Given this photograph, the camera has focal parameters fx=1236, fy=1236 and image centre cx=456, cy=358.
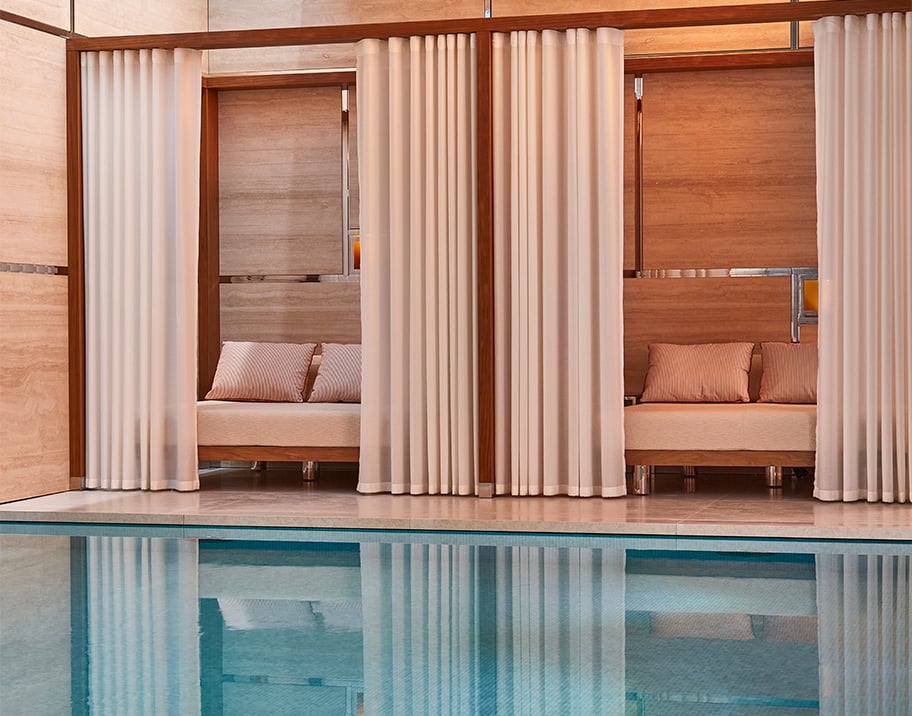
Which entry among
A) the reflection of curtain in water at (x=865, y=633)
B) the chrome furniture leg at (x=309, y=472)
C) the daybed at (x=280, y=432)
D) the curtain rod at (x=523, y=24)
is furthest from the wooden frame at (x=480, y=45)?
the reflection of curtain in water at (x=865, y=633)

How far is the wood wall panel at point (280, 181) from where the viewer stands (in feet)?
27.5

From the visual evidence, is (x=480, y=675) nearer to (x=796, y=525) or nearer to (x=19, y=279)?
(x=796, y=525)

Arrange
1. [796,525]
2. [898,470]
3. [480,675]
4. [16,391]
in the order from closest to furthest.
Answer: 1. [480,675]
2. [796,525]
3. [898,470]
4. [16,391]

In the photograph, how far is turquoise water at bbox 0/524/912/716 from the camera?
10.3 ft

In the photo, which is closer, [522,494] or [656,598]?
[656,598]

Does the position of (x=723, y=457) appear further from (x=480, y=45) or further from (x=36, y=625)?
(x=36, y=625)

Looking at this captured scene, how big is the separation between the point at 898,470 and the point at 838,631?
8.23ft

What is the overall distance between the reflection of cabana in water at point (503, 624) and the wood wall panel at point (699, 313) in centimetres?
264

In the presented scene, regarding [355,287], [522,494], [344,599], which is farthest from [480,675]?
[355,287]

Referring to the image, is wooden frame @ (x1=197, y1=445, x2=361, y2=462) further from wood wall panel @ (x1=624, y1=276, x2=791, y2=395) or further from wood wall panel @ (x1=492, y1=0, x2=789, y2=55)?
wood wall panel @ (x1=492, y1=0, x2=789, y2=55)

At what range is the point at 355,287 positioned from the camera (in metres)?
8.30

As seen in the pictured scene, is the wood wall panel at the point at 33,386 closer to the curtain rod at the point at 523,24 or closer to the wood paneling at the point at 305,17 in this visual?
the curtain rod at the point at 523,24

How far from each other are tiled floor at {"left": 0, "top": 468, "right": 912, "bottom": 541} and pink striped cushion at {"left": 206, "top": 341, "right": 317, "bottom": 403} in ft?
2.78

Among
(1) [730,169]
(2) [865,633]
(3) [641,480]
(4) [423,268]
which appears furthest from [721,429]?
(2) [865,633]
